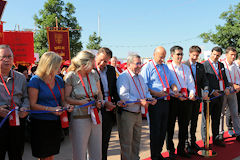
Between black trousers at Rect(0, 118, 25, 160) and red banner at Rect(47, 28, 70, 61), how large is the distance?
914 centimetres

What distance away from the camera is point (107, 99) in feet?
10.7

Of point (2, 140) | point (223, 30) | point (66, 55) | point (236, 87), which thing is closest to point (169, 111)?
point (236, 87)

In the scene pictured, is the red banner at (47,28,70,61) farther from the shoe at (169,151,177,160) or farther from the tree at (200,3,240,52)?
the tree at (200,3,240,52)

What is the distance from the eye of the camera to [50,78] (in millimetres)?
2570

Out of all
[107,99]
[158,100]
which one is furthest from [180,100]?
[107,99]

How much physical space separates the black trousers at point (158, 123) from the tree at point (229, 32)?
56.5 feet

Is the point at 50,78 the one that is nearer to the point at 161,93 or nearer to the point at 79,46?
the point at 161,93

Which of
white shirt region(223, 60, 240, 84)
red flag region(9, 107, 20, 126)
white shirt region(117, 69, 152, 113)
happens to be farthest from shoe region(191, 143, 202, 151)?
red flag region(9, 107, 20, 126)

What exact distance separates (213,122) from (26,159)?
4.09m

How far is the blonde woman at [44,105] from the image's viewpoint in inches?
96.9

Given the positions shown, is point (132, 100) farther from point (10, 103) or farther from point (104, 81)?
point (10, 103)

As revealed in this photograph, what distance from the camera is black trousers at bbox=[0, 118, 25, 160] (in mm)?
2404

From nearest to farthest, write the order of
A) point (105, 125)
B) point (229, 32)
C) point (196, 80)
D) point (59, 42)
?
1. point (105, 125)
2. point (196, 80)
3. point (59, 42)
4. point (229, 32)

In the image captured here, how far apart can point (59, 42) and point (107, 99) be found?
352 inches
